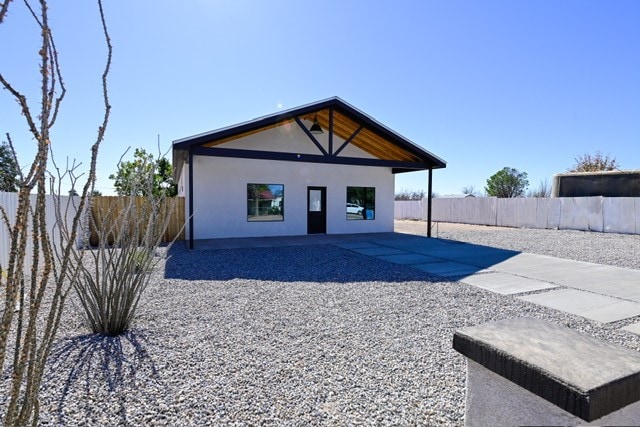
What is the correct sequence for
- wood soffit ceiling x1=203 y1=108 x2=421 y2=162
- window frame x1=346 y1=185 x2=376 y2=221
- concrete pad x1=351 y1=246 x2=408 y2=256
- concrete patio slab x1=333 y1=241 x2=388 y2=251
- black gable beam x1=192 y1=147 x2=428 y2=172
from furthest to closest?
window frame x1=346 y1=185 x2=376 y2=221
wood soffit ceiling x1=203 y1=108 x2=421 y2=162
concrete patio slab x1=333 y1=241 x2=388 y2=251
black gable beam x1=192 y1=147 x2=428 y2=172
concrete pad x1=351 y1=246 x2=408 y2=256

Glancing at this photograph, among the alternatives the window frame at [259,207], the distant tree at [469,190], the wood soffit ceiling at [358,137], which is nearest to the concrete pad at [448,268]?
the wood soffit ceiling at [358,137]

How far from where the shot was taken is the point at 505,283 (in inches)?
249

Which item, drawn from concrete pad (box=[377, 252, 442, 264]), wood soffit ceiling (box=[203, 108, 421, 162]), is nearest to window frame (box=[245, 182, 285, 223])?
wood soffit ceiling (box=[203, 108, 421, 162])

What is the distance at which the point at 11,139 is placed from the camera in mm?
1579

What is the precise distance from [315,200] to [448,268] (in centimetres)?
711

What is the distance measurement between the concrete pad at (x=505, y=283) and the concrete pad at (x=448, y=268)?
0.33 metres

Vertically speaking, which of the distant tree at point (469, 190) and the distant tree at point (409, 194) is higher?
the distant tree at point (469, 190)

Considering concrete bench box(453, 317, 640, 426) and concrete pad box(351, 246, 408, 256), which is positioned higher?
concrete bench box(453, 317, 640, 426)

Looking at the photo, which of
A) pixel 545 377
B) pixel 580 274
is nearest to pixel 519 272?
pixel 580 274

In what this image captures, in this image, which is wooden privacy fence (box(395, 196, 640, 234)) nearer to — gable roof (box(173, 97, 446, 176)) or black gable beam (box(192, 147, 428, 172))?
gable roof (box(173, 97, 446, 176))

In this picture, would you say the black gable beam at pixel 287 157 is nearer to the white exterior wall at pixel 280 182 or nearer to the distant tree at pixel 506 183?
the white exterior wall at pixel 280 182

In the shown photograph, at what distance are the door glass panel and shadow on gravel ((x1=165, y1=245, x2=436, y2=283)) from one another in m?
3.81

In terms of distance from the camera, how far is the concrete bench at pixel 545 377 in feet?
4.29

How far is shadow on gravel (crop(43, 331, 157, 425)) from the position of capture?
2.38 m
